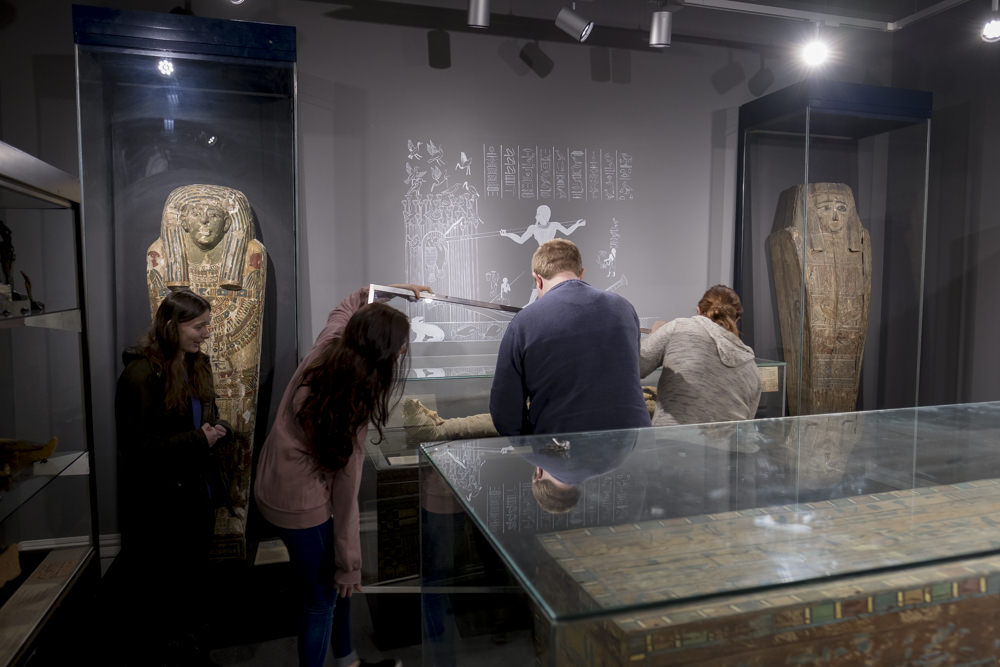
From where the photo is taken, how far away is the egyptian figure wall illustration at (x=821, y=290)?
4.12 m

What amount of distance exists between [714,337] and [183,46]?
258 centimetres

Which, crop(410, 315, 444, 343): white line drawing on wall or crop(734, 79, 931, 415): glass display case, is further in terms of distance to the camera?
crop(734, 79, 931, 415): glass display case

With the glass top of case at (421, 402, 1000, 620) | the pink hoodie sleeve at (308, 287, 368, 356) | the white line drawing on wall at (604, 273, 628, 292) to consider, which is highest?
the white line drawing on wall at (604, 273, 628, 292)

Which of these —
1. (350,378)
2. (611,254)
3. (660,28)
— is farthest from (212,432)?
(660,28)

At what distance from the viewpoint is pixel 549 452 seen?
4.53 ft

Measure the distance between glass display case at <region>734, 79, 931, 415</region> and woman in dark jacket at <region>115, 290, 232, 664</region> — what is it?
10.3 ft

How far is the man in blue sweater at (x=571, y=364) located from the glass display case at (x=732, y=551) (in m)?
0.94

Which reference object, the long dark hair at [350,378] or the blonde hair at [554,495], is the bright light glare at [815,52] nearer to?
the long dark hair at [350,378]

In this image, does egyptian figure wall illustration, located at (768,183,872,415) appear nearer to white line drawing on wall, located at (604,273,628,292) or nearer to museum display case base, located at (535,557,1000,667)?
white line drawing on wall, located at (604,273,628,292)

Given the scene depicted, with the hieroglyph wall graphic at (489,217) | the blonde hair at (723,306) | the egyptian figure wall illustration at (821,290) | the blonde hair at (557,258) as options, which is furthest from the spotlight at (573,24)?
the blonde hair at (557,258)

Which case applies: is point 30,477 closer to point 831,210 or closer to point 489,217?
point 489,217

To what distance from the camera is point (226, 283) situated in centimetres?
327

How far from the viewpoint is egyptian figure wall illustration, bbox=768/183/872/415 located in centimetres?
412

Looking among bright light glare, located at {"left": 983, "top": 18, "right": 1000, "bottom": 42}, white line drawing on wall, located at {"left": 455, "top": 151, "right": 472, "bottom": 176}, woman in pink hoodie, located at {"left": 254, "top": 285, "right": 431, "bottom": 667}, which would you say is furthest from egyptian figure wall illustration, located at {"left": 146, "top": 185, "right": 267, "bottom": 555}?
bright light glare, located at {"left": 983, "top": 18, "right": 1000, "bottom": 42}
